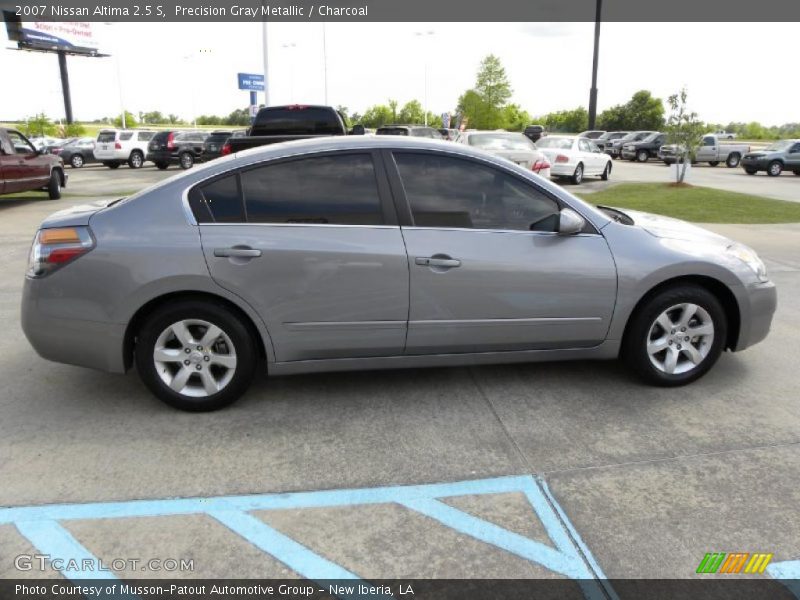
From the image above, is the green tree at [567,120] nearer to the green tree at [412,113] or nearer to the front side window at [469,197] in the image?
the green tree at [412,113]

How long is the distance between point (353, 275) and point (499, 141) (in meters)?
12.9

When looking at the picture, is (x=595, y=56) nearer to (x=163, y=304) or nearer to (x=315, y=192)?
(x=315, y=192)

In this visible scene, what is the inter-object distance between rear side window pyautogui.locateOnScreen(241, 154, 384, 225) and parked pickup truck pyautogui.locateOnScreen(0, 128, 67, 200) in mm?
11870

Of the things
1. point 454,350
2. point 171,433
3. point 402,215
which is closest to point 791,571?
point 454,350

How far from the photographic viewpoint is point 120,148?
95.0 ft

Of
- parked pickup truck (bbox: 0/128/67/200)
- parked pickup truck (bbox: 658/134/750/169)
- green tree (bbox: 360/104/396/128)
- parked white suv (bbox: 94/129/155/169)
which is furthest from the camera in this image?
green tree (bbox: 360/104/396/128)

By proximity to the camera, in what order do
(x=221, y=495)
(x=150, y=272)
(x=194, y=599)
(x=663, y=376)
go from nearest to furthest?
(x=194, y=599)
(x=221, y=495)
(x=150, y=272)
(x=663, y=376)

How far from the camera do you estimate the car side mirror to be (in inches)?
152

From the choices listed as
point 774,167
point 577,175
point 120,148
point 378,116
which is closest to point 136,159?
point 120,148

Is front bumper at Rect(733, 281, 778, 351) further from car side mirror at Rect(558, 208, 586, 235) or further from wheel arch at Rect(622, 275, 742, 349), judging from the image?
car side mirror at Rect(558, 208, 586, 235)

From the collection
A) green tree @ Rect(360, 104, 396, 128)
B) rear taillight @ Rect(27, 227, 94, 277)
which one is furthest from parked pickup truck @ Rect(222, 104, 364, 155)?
green tree @ Rect(360, 104, 396, 128)

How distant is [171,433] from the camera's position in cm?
359

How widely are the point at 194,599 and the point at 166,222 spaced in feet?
7.06

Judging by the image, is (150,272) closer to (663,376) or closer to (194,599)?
(194,599)
